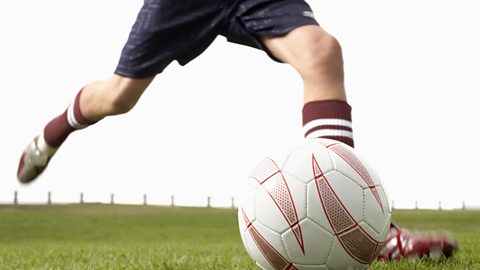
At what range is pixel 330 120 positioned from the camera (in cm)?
352

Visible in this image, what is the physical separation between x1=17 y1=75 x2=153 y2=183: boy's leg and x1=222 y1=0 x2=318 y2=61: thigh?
3.01 ft

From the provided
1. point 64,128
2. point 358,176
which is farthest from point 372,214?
point 64,128

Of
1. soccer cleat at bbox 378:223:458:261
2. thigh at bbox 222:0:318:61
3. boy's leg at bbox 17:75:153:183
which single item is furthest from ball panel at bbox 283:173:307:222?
boy's leg at bbox 17:75:153:183

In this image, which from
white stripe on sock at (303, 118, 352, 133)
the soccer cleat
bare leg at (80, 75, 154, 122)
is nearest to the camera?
white stripe on sock at (303, 118, 352, 133)

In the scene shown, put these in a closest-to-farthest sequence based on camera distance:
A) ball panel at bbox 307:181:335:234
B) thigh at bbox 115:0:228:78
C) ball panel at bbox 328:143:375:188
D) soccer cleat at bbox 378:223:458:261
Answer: ball panel at bbox 307:181:335:234 → ball panel at bbox 328:143:375:188 → soccer cleat at bbox 378:223:458:261 → thigh at bbox 115:0:228:78

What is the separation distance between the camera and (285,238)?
9.08ft

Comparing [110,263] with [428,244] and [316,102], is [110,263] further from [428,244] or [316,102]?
[428,244]

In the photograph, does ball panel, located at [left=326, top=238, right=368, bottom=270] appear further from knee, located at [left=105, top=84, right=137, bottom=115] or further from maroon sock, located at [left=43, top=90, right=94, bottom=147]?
maroon sock, located at [left=43, top=90, right=94, bottom=147]

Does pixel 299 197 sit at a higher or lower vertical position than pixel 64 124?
lower

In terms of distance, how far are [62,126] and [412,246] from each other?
3.67 meters

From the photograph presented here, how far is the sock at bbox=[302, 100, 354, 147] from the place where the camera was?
352cm

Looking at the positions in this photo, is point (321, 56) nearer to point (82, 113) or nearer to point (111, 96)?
point (111, 96)

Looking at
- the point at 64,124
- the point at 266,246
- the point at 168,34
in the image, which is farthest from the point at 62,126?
the point at 266,246

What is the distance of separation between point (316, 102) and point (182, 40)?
1.30m
